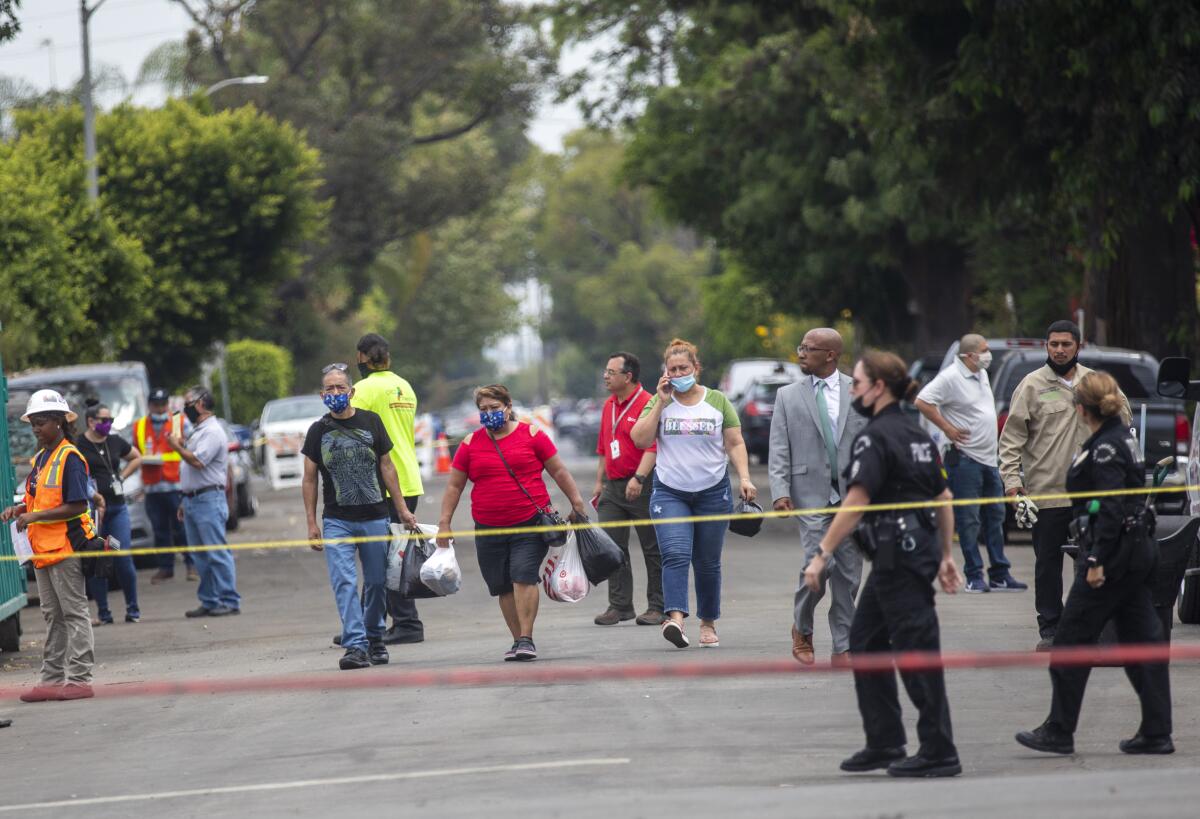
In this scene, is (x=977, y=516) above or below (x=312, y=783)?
above

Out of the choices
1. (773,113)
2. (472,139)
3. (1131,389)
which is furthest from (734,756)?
(472,139)

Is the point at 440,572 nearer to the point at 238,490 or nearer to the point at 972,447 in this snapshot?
the point at 972,447

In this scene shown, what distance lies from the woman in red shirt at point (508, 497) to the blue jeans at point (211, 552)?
16.3ft

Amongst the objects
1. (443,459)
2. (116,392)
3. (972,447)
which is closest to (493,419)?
(972,447)

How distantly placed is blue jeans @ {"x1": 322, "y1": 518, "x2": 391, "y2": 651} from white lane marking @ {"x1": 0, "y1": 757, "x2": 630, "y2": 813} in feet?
11.5

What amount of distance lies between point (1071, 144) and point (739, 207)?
1574 cm

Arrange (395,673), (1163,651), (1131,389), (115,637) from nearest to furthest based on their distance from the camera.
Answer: (1163,651) < (395,673) < (115,637) < (1131,389)

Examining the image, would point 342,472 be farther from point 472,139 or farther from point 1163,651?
point 472,139

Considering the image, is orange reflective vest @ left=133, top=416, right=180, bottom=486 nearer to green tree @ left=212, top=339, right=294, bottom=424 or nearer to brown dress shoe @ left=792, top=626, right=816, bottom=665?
brown dress shoe @ left=792, top=626, right=816, bottom=665

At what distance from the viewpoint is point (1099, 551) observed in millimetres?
8289

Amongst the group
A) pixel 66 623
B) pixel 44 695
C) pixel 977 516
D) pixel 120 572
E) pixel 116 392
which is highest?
pixel 116 392

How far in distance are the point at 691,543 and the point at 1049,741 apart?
3.81 m

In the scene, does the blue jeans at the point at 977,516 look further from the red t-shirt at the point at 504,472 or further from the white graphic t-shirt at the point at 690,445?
the red t-shirt at the point at 504,472

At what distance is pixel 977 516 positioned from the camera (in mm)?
15102
